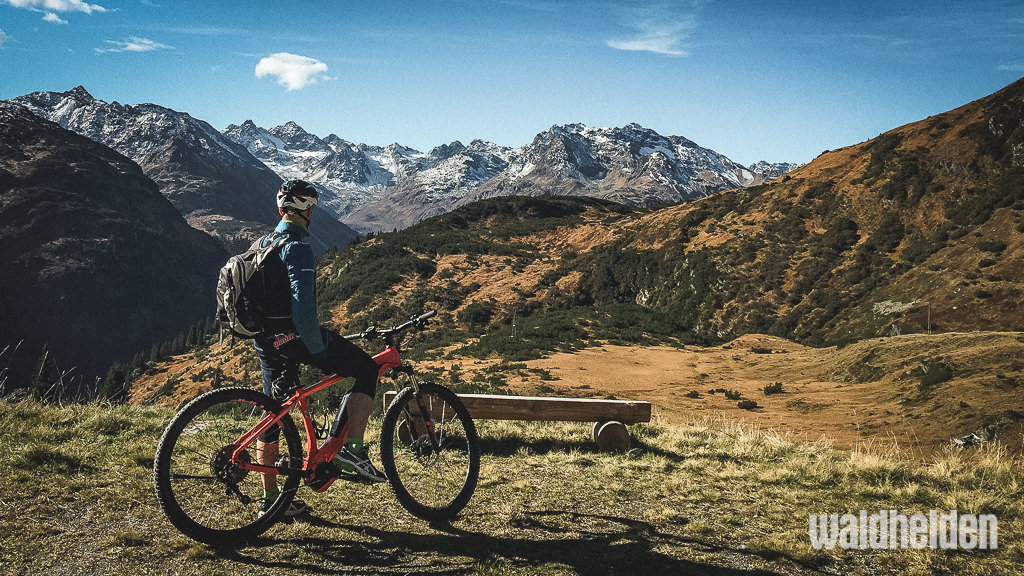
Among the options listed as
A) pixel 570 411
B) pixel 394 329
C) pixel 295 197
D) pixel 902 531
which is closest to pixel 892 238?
pixel 570 411

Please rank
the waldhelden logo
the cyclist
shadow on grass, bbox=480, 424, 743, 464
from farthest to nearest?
1. shadow on grass, bbox=480, 424, 743, 464
2. the waldhelden logo
3. the cyclist

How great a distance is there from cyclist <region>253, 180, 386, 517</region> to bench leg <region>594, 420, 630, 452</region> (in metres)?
3.88

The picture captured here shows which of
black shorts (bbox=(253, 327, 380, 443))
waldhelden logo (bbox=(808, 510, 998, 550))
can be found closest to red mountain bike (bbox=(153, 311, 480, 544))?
black shorts (bbox=(253, 327, 380, 443))

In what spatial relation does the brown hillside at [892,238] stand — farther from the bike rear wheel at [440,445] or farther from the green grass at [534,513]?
the bike rear wheel at [440,445]

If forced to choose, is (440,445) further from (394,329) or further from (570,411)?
(570,411)

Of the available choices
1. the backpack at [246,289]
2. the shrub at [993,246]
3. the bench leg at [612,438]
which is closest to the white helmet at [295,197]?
the backpack at [246,289]

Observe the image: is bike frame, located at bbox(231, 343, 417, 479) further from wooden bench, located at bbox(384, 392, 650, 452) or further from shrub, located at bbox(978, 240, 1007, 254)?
shrub, located at bbox(978, 240, 1007, 254)

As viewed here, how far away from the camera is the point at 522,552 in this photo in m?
4.24

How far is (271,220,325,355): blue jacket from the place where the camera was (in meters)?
4.04

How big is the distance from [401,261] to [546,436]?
54.6 m

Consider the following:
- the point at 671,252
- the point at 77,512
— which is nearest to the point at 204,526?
the point at 77,512

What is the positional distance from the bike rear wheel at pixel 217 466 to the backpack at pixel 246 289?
1.80 ft

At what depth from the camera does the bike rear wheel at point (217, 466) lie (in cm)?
394

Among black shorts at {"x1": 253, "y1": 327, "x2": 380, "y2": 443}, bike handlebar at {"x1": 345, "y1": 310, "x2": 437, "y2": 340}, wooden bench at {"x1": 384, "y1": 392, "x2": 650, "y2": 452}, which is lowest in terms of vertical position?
wooden bench at {"x1": 384, "y1": 392, "x2": 650, "y2": 452}
